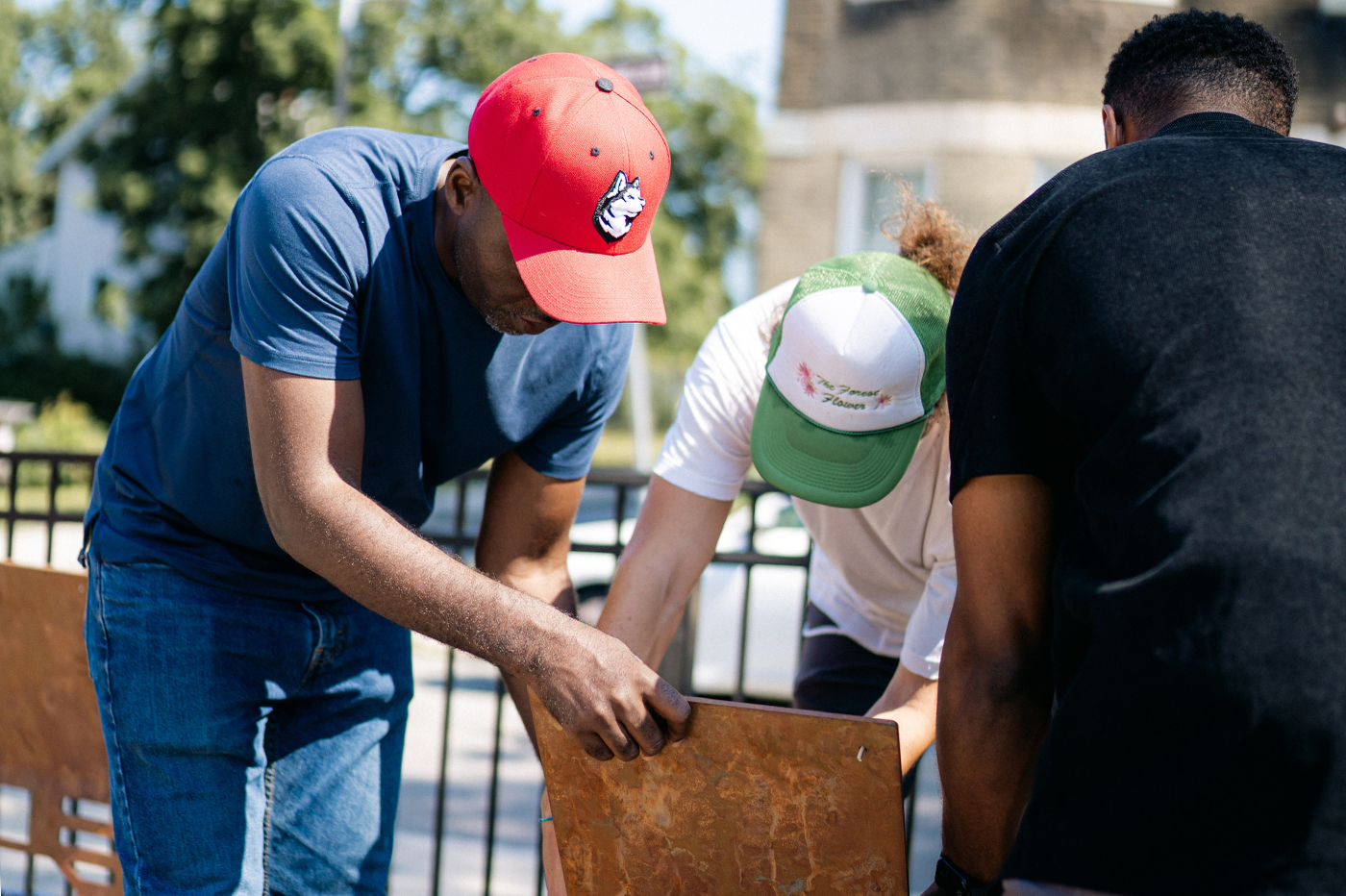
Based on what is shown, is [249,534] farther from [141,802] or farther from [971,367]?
[971,367]

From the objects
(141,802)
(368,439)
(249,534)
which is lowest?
(141,802)

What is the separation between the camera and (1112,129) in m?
1.59

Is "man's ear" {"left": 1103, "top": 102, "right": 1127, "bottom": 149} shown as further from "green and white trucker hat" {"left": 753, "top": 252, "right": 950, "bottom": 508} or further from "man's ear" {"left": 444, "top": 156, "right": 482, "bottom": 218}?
"man's ear" {"left": 444, "top": 156, "right": 482, "bottom": 218}

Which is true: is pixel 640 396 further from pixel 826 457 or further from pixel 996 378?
pixel 996 378

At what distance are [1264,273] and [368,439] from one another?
4.57 ft

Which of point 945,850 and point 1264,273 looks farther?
point 945,850

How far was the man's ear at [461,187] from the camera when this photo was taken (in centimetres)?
185

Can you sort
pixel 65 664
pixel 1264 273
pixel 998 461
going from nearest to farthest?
pixel 1264 273 < pixel 998 461 < pixel 65 664

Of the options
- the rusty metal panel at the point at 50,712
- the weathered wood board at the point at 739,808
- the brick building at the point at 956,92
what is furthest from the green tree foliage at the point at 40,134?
the weathered wood board at the point at 739,808

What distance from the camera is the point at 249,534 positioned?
1943 mm

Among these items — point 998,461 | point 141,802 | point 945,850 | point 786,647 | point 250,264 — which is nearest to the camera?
point 998,461

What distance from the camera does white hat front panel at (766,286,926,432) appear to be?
190cm

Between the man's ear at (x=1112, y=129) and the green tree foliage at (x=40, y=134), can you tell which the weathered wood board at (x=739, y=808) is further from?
the green tree foliage at (x=40, y=134)

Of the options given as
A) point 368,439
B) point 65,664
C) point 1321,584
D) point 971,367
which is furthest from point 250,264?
point 1321,584
